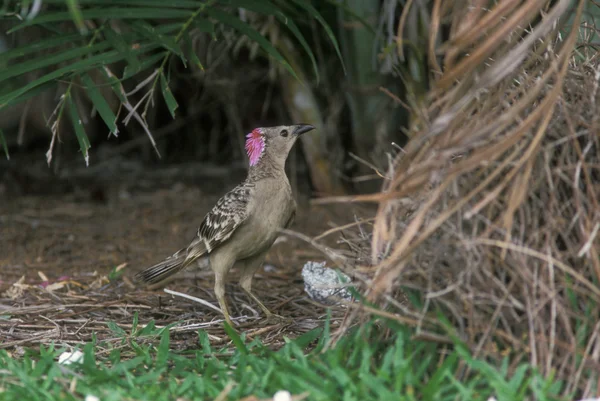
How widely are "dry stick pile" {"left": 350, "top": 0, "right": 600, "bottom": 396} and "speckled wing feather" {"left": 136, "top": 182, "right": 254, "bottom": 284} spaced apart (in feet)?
5.03

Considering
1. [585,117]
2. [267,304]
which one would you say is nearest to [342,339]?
[585,117]

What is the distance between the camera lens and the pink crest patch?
4.59 meters

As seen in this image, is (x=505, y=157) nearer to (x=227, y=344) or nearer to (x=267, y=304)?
(x=227, y=344)

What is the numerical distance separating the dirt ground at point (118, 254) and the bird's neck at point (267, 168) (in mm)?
582

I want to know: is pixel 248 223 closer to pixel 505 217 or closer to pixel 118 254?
pixel 118 254

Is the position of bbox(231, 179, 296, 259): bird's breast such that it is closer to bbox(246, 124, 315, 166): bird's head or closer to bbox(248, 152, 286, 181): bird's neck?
bbox(248, 152, 286, 181): bird's neck

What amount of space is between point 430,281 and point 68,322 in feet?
6.75

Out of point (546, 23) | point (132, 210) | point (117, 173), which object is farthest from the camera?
point (117, 173)

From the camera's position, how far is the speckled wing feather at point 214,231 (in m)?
4.27

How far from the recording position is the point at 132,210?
7113 millimetres

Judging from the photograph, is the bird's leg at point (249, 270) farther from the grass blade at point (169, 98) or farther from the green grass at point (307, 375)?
the green grass at point (307, 375)

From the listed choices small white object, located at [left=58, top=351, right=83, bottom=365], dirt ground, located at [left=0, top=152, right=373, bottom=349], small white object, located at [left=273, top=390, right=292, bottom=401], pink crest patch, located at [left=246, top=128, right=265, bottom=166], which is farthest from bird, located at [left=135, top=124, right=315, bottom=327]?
small white object, located at [left=273, top=390, right=292, bottom=401]

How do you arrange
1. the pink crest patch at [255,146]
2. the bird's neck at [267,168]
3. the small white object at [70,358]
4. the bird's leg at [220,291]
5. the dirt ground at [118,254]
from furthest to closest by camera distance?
the pink crest patch at [255,146], the bird's neck at [267,168], the bird's leg at [220,291], the dirt ground at [118,254], the small white object at [70,358]

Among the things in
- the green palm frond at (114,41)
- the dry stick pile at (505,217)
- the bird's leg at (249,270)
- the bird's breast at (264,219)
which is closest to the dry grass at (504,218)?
the dry stick pile at (505,217)
